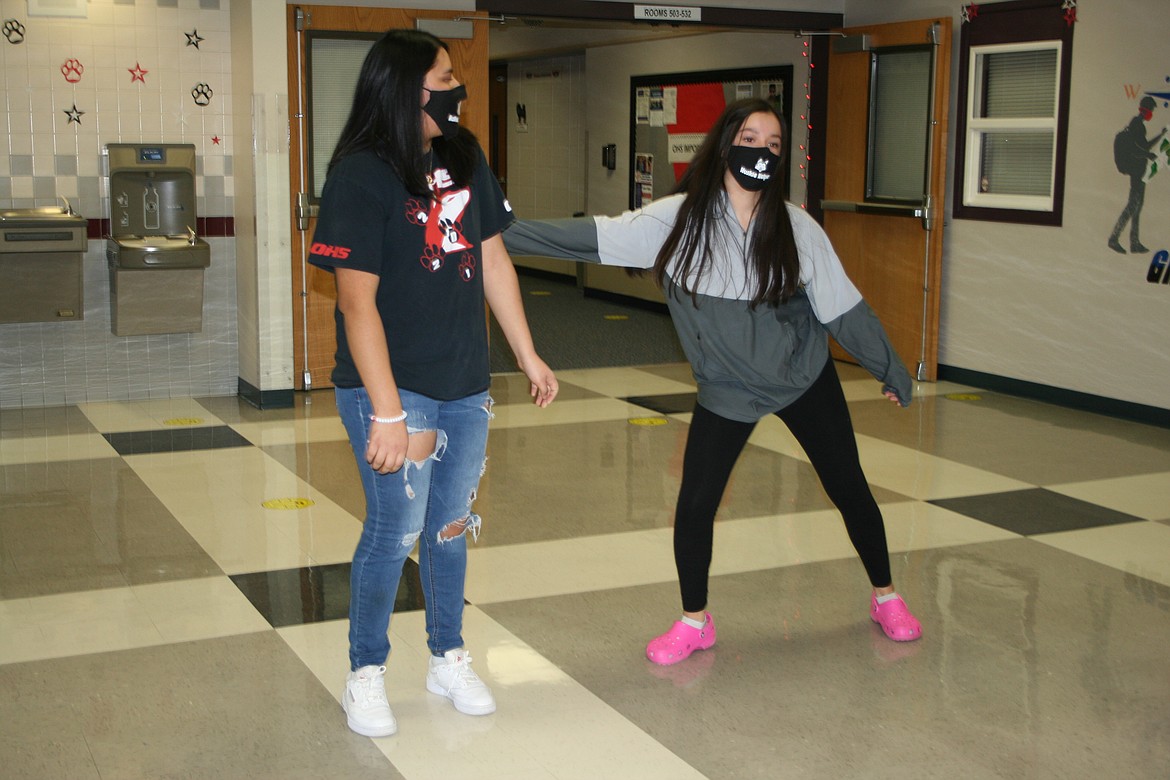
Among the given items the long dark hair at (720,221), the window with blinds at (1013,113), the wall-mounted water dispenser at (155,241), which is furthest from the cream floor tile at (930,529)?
the wall-mounted water dispenser at (155,241)

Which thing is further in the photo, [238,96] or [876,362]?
[238,96]

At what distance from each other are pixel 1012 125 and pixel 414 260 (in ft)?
17.1

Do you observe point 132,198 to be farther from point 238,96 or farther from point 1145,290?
point 1145,290

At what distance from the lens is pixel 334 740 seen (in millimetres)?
2674

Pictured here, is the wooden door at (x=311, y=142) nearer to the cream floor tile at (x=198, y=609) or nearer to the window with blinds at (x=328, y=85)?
the window with blinds at (x=328, y=85)

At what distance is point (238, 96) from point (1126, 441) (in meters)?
4.53

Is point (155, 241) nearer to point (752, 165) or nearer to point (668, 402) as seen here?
point (668, 402)

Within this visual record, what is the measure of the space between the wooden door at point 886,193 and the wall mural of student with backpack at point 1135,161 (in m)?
1.10

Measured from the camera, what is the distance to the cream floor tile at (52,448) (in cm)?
524

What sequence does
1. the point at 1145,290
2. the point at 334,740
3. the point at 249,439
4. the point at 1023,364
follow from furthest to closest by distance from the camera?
the point at 1023,364 → the point at 1145,290 → the point at 249,439 → the point at 334,740

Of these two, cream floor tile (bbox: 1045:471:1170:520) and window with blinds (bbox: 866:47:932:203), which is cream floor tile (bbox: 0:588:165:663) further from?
window with blinds (bbox: 866:47:932:203)

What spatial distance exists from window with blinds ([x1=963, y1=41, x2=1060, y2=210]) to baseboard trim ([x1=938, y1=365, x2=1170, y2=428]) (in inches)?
37.0

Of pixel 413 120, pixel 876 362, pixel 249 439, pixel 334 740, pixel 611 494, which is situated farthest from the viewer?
pixel 249 439

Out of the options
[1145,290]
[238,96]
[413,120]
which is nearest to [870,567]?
[413,120]
